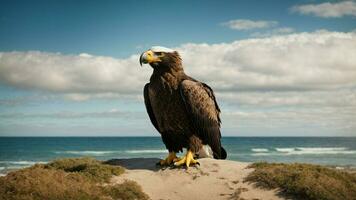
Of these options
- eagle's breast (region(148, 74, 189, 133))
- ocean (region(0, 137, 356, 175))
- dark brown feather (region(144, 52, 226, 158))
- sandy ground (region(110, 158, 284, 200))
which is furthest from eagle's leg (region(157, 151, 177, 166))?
ocean (region(0, 137, 356, 175))

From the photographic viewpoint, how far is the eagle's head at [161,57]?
1178cm

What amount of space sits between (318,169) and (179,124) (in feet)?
16.2

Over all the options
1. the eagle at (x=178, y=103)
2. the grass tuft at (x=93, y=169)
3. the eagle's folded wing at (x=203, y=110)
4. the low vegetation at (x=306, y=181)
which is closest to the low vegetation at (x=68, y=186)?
the grass tuft at (x=93, y=169)

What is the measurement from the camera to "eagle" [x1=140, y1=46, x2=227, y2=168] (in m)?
11.9

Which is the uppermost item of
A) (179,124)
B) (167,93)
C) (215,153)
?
(167,93)

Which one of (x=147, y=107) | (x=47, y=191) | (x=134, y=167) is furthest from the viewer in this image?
(x=134, y=167)

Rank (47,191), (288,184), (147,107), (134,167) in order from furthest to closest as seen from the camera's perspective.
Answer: (134,167) < (147,107) < (288,184) < (47,191)

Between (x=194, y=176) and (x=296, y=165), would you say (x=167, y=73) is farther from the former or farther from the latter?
(x=296, y=165)

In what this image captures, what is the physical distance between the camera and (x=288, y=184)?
11961mm

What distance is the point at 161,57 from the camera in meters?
12.0

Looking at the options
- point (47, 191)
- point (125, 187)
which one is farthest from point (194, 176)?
point (47, 191)

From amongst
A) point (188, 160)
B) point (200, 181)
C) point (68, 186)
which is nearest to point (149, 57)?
point (188, 160)

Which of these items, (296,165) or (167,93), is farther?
(296,165)

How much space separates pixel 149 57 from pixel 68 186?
4.15m
